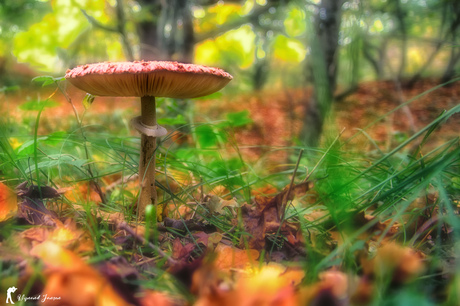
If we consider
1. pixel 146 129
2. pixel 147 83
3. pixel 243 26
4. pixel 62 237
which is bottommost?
pixel 62 237

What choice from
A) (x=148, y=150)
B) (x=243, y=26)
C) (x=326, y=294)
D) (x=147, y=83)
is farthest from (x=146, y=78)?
(x=243, y=26)

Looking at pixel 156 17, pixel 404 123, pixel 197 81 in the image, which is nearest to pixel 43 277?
pixel 197 81

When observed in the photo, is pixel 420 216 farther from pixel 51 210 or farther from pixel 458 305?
pixel 51 210

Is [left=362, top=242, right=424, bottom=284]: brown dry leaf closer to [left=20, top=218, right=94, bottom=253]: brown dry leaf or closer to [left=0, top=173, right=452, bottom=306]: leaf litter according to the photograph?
→ [left=0, top=173, right=452, bottom=306]: leaf litter

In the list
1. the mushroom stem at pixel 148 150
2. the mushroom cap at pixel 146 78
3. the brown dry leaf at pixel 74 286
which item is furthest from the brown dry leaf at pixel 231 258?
the mushroom cap at pixel 146 78


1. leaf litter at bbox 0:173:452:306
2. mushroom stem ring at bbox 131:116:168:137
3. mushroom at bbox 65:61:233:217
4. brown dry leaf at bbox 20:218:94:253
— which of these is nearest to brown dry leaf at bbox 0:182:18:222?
leaf litter at bbox 0:173:452:306

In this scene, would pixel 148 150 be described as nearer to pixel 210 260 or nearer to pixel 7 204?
pixel 7 204

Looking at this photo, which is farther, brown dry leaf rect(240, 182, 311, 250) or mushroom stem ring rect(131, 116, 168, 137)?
mushroom stem ring rect(131, 116, 168, 137)
